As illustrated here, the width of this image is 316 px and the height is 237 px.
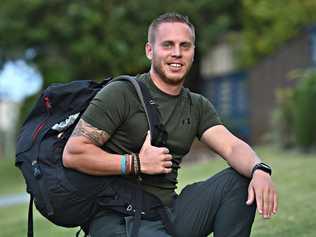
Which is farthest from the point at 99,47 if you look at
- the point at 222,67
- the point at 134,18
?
the point at 222,67

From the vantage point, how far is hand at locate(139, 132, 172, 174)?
3.98m

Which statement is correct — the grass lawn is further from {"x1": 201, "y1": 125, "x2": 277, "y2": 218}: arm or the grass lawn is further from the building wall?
the building wall

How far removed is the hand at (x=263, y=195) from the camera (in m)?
3.89

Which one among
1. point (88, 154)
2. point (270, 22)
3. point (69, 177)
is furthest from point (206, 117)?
point (270, 22)

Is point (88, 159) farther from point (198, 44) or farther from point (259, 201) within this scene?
point (198, 44)

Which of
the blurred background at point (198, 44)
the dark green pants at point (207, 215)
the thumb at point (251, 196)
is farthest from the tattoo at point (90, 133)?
the blurred background at point (198, 44)

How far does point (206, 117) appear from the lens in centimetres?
440

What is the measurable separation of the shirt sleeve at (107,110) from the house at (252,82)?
1669cm

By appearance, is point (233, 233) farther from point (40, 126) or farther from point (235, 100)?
point (235, 100)

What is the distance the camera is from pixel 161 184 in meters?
4.21

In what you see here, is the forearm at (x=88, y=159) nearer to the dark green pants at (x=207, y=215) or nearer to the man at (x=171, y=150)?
the man at (x=171, y=150)

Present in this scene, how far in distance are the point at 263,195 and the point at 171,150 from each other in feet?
2.11

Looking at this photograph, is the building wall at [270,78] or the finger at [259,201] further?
the building wall at [270,78]

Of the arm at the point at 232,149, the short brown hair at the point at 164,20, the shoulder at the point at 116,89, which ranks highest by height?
the short brown hair at the point at 164,20
